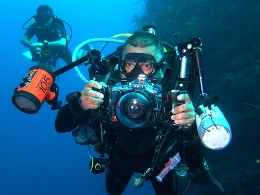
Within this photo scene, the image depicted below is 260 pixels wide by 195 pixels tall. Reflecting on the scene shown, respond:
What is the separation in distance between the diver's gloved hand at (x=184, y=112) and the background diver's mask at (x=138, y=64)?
763 millimetres

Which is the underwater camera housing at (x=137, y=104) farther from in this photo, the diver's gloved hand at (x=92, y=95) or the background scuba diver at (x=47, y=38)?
the background scuba diver at (x=47, y=38)

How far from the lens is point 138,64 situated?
279 centimetres

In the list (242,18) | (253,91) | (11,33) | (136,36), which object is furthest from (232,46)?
(11,33)

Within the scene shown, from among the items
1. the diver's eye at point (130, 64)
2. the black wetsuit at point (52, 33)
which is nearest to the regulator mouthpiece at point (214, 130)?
the diver's eye at point (130, 64)

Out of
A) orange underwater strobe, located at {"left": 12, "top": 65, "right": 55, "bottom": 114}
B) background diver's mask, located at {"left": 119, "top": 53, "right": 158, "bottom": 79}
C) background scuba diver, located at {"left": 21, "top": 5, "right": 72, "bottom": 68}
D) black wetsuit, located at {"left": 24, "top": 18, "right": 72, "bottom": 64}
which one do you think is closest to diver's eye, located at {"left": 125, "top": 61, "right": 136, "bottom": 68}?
background diver's mask, located at {"left": 119, "top": 53, "right": 158, "bottom": 79}

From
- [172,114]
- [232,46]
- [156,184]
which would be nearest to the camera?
[172,114]

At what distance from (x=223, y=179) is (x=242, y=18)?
19.5 ft

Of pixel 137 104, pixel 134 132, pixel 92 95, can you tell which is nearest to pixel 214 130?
pixel 137 104

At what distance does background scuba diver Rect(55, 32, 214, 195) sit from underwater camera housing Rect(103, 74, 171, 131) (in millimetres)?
188

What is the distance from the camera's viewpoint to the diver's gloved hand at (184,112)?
6.90 ft

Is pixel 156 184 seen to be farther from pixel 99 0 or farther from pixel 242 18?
pixel 99 0

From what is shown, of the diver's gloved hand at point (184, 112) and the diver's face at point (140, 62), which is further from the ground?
the diver's face at point (140, 62)

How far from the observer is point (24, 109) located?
2.47 metres

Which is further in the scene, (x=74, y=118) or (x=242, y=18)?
(x=242, y=18)
